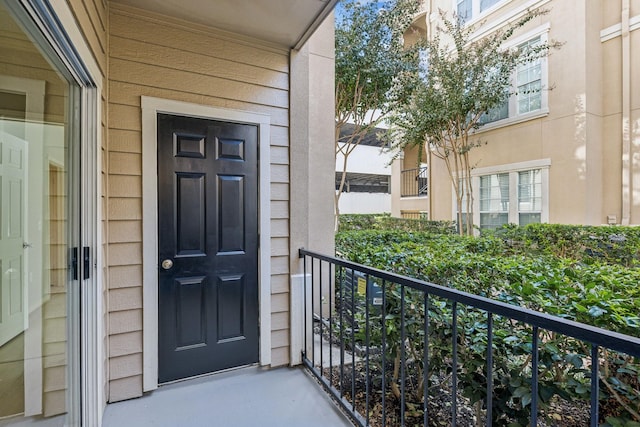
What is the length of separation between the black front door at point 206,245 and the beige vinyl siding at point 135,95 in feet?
0.47

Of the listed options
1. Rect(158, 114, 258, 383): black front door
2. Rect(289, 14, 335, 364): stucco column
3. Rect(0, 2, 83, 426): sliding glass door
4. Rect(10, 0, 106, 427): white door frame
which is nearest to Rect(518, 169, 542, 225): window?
Rect(289, 14, 335, 364): stucco column

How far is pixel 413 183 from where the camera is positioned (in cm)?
999

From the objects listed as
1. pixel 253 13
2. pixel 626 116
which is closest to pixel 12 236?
pixel 253 13

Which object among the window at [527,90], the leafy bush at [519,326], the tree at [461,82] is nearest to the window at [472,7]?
the tree at [461,82]

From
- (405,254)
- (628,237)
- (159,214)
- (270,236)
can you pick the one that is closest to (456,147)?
(628,237)

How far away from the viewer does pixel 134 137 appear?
206cm

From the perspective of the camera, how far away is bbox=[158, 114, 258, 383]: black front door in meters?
2.16

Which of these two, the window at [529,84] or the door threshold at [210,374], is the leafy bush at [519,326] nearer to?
the door threshold at [210,374]

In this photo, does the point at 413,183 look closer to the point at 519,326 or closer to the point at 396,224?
the point at 396,224

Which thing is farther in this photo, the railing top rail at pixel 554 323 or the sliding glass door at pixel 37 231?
the sliding glass door at pixel 37 231

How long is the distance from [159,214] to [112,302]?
604 millimetres

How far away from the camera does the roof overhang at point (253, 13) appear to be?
201 cm

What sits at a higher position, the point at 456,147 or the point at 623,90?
the point at 623,90

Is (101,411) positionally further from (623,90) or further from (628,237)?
(623,90)
